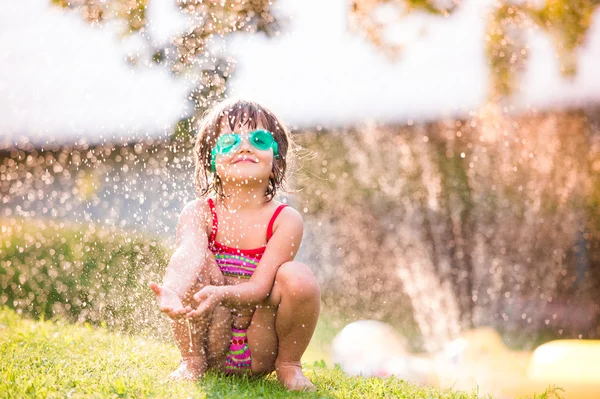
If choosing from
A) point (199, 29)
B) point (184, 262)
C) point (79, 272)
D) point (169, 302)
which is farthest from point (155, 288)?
point (199, 29)

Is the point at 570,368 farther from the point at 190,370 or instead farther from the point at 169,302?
the point at 169,302

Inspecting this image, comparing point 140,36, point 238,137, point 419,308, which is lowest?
point 419,308

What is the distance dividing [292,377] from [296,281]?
0.44m

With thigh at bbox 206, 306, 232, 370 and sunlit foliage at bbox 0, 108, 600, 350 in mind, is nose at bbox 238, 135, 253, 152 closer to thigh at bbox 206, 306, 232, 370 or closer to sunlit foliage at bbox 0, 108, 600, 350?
thigh at bbox 206, 306, 232, 370

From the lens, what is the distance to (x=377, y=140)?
29.9 feet

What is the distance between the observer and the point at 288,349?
285 centimetres

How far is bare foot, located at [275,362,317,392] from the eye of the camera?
2805 millimetres

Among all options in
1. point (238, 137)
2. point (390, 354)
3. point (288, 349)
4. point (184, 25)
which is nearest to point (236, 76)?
point (184, 25)

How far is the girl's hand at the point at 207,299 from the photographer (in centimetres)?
242

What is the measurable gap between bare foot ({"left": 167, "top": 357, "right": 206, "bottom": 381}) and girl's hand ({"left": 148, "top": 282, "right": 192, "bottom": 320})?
0.50 m

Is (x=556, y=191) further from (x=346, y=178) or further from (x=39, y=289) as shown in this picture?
(x=39, y=289)

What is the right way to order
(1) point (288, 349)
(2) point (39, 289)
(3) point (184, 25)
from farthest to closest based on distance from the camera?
(3) point (184, 25), (2) point (39, 289), (1) point (288, 349)

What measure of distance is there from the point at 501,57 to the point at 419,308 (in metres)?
3.23

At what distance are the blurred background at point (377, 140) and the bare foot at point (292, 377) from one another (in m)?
4.30
